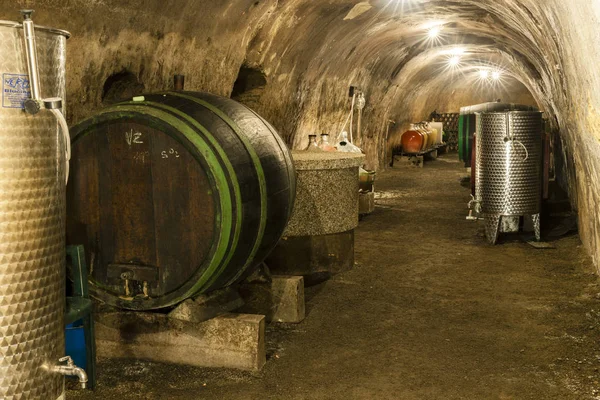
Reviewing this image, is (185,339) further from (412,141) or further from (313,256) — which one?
(412,141)

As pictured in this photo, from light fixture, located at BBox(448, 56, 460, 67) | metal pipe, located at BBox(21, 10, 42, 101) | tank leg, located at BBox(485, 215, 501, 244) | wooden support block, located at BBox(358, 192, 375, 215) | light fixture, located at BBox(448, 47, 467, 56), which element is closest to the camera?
metal pipe, located at BBox(21, 10, 42, 101)

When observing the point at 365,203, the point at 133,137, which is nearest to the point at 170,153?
the point at 133,137

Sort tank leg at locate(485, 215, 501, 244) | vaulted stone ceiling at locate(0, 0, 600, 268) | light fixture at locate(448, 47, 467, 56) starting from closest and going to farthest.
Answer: vaulted stone ceiling at locate(0, 0, 600, 268) → tank leg at locate(485, 215, 501, 244) → light fixture at locate(448, 47, 467, 56)

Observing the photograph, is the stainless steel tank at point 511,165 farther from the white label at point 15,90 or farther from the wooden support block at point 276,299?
the white label at point 15,90

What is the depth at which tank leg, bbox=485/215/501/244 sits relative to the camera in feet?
22.8

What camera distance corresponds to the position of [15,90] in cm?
229

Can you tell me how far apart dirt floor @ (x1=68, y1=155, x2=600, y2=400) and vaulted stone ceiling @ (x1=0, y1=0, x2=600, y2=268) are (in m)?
0.89

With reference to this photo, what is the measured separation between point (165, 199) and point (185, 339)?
0.83 metres

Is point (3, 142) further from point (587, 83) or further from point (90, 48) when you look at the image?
point (587, 83)

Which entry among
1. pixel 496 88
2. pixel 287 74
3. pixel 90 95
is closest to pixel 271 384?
pixel 90 95

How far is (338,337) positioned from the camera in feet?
13.7

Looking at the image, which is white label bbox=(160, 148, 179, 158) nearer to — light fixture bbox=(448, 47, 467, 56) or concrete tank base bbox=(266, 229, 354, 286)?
concrete tank base bbox=(266, 229, 354, 286)

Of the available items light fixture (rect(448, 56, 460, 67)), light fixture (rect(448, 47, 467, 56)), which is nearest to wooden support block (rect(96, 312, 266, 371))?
light fixture (rect(448, 47, 467, 56))

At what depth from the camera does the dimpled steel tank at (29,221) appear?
2.29 meters
